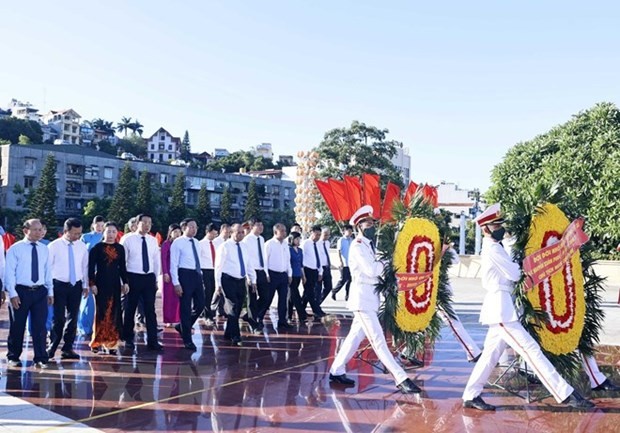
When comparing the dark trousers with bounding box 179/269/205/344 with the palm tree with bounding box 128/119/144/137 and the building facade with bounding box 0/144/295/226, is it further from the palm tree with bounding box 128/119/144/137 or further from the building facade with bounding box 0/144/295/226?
the palm tree with bounding box 128/119/144/137

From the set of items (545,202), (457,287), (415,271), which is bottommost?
(457,287)

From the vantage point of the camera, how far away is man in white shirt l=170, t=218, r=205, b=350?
713 cm

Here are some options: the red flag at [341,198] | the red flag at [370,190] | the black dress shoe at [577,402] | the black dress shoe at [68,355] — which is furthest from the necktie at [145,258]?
the red flag at [341,198]

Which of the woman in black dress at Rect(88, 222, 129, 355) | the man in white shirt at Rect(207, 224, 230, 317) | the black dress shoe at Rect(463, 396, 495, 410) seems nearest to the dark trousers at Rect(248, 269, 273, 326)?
the man in white shirt at Rect(207, 224, 230, 317)

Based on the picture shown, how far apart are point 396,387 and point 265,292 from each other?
3.35 m

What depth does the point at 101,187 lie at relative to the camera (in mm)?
52281

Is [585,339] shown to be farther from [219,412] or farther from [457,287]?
[457,287]

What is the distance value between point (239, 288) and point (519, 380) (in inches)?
132

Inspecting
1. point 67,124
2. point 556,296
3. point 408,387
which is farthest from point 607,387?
point 67,124

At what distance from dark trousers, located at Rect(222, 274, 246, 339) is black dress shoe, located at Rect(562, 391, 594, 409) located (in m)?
3.91

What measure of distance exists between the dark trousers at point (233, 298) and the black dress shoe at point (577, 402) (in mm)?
3913

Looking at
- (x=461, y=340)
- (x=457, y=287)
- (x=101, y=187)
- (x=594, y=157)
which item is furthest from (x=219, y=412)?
A: (x=101, y=187)

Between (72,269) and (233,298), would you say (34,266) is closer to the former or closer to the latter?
(72,269)

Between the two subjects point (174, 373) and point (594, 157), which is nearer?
point (174, 373)
